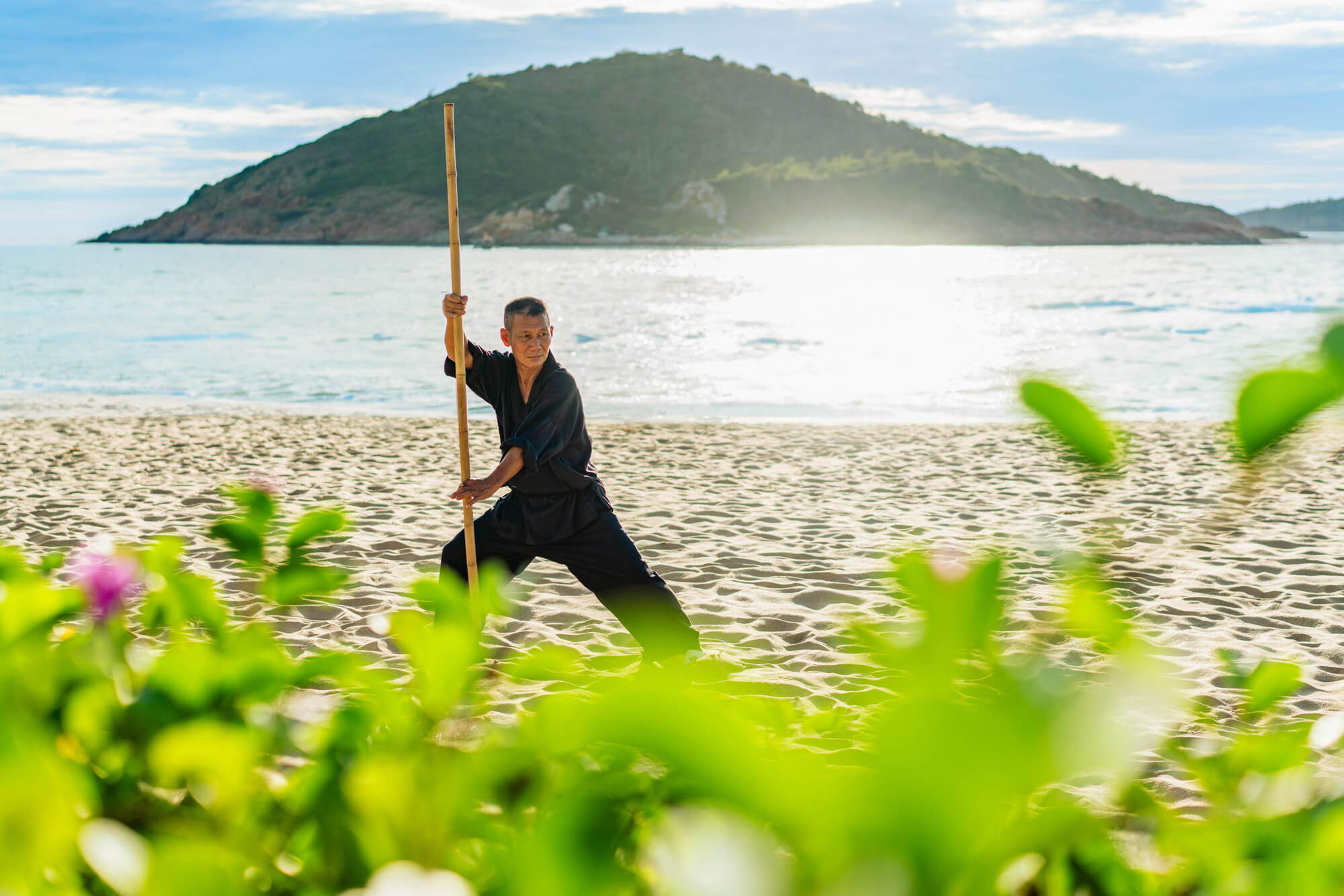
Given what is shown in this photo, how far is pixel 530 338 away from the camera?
3906 millimetres

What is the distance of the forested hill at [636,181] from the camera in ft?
399

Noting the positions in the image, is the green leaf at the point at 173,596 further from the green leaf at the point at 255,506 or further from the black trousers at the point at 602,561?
the black trousers at the point at 602,561

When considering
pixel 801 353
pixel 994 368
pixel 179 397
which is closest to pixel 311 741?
pixel 179 397

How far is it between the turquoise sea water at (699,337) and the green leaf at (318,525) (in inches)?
27.8

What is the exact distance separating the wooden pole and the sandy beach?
46cm

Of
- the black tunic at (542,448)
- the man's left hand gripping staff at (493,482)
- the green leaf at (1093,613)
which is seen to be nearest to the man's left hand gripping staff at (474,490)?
the man's left hand gripping staff at (493,482)

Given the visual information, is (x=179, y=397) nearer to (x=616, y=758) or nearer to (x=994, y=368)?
(x=994, y=368)

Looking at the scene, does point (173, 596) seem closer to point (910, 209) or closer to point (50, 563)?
point (50, 563)

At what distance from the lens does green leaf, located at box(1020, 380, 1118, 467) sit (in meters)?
0.53

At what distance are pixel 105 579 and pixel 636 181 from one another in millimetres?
126570

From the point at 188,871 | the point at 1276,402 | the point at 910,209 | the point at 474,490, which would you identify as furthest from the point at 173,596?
the point at 910,209

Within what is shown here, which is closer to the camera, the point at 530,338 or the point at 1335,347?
the point at 1335,347

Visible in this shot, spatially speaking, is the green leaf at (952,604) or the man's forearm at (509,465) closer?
the green leaf at (952,604)

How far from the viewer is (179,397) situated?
17.8m
